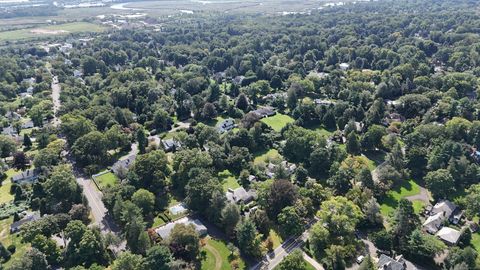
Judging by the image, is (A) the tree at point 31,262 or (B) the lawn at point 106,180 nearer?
(A) the tree at point 31,262

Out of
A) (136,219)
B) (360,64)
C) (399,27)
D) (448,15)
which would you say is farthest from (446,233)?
(448,15)

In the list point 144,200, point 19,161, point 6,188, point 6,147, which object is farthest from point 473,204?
point 6,147

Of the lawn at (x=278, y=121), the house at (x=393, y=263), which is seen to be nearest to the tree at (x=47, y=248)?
the house at (x=393, y=263)

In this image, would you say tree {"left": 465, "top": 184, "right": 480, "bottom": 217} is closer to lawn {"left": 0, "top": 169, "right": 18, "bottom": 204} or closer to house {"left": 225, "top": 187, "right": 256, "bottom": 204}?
house {"left": 225, "top": 187, "right": 256, "bottom": 204}

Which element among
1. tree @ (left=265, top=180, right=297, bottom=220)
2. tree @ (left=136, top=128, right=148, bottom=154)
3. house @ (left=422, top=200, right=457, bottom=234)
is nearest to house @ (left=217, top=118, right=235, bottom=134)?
tree @ (left=136, top=128, right=148, bottom=154)

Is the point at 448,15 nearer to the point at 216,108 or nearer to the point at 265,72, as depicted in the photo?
the point at 265,72

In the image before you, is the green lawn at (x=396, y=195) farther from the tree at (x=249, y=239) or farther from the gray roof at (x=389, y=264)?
the tree at (x=249, y=239)
